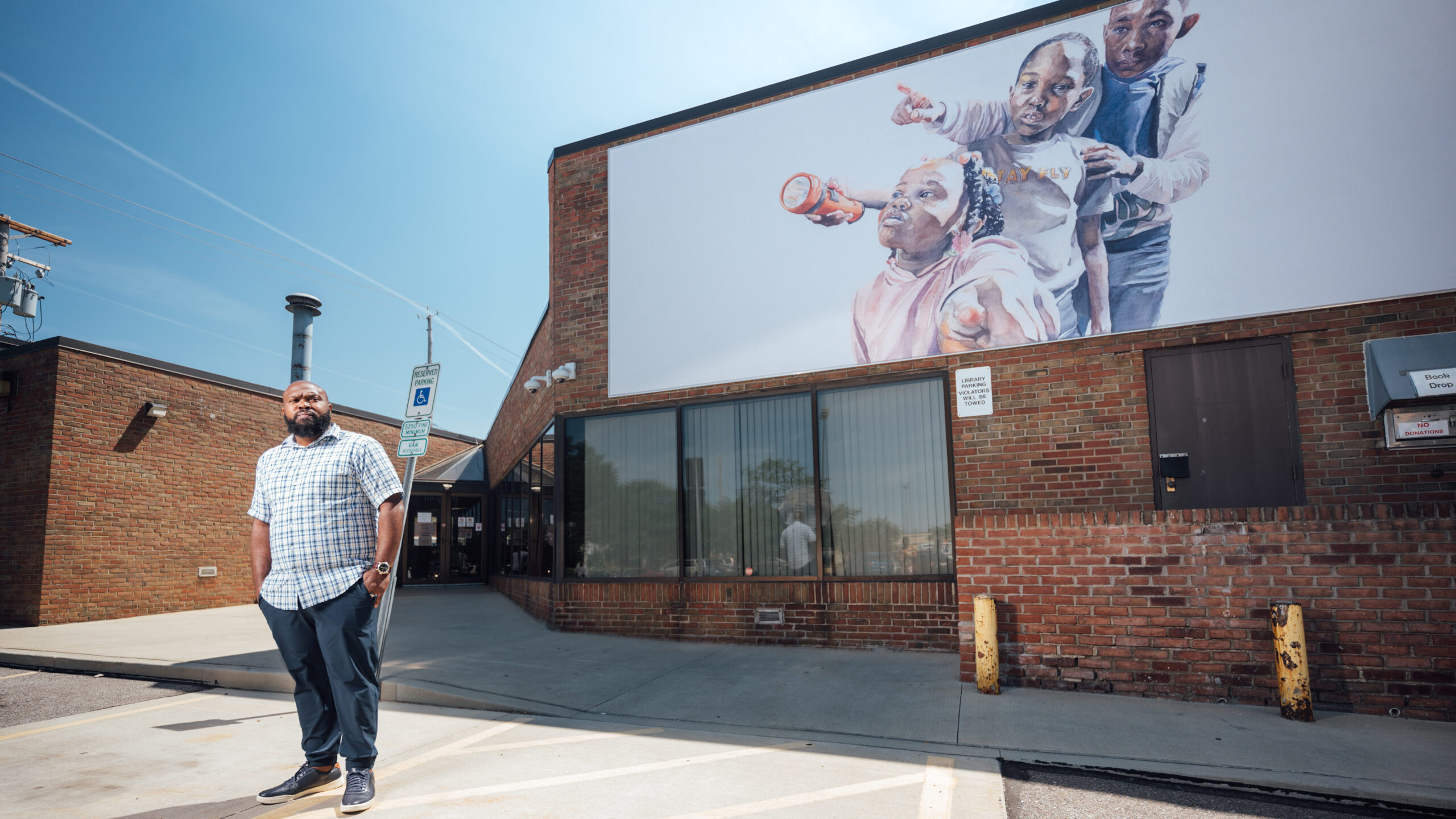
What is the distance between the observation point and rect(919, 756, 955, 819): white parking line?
11.2ft

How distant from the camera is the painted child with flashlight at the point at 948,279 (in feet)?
25.1

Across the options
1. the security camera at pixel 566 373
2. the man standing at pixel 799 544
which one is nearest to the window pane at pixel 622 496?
the security camera at pixel 566 373

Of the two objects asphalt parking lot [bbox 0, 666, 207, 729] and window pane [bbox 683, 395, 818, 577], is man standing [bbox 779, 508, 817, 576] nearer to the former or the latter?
window pane [bbox 683, 395, 818, 577]

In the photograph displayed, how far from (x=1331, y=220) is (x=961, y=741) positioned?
223 inches

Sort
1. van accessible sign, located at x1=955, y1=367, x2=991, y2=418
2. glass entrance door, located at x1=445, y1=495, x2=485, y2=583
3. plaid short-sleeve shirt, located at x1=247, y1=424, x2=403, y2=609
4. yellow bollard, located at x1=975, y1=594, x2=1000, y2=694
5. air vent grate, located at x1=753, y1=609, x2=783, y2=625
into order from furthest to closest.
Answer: glass entrance door, located at x1=445, y1=495, x2=485, y2=583
air vent grate, located at x1=753, y1=609, x2=783, y2=625
van accessible sign, located at x1=955, y1=367, x2=991, y2=418
yellow bollard, located at x1=975, y1=594, x2=1000, y2=694
plaid short-sleeve shirt, located at x1=247, y1=424, x2=403, y2=609

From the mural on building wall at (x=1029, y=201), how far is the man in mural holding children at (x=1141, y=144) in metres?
0.02

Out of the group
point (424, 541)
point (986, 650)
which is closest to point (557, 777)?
point (986, 650)

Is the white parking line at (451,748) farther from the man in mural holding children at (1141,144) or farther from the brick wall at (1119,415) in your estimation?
the man in mural holding children at (1141,144)

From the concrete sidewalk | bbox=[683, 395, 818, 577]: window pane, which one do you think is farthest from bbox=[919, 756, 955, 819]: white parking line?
bbox=[683, 395, 818, 577]: window pane

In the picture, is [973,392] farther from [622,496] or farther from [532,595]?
[532,595]

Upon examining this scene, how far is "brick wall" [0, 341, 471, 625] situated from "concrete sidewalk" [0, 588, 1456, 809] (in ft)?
9.59

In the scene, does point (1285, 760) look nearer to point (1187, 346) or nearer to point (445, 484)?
point (1187, 346)

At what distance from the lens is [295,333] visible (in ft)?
51.3

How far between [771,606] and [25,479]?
38.2 feet
